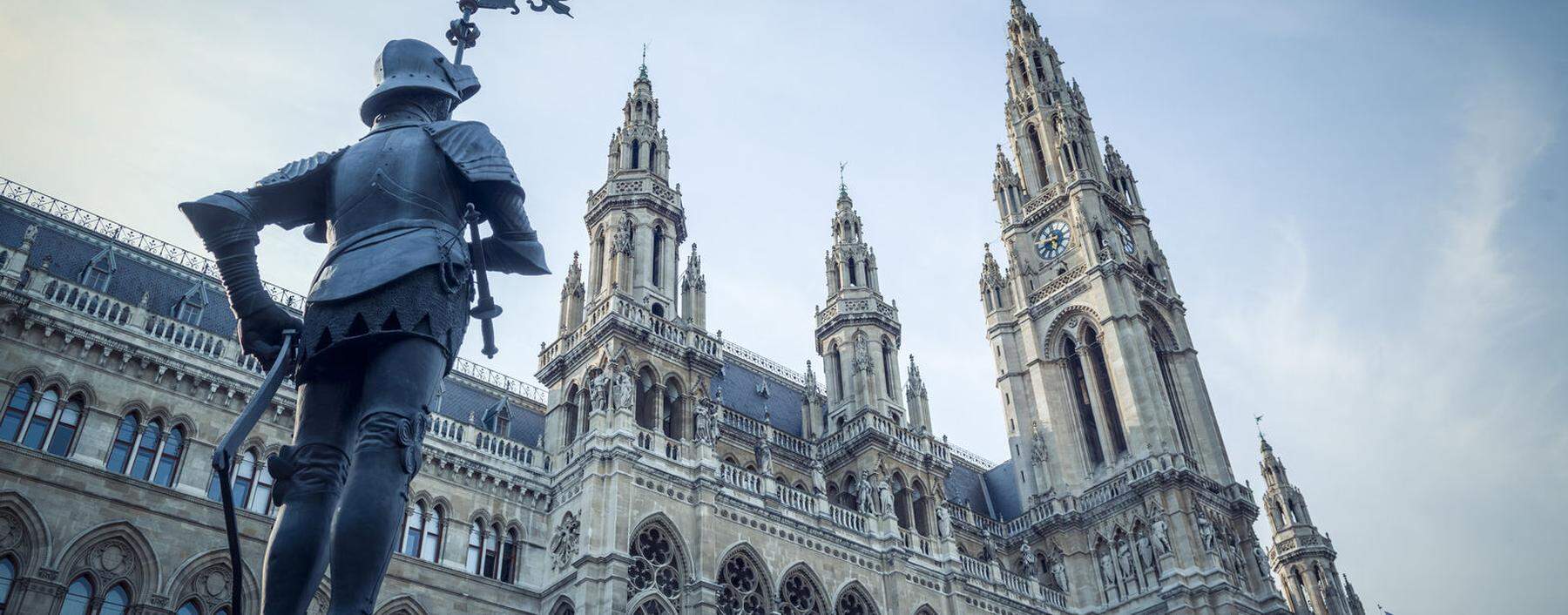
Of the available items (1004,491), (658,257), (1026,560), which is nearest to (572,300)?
(658,257)

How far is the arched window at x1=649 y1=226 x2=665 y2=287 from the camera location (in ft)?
104

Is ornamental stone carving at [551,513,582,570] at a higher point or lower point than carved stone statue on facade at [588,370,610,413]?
lower

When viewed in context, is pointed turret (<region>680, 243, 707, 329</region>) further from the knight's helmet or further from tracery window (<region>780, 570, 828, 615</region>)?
the knight's helmet

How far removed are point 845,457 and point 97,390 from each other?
20.8 m

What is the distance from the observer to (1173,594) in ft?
117

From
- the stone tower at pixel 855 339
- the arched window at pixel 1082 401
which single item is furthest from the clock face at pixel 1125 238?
the stone tower at pixel 855 339

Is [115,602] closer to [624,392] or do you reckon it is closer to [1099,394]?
[624,392]

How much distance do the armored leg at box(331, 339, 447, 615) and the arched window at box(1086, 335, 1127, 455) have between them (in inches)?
1491

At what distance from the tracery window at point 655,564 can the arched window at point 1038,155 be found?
3115cm

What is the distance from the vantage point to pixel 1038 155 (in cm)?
5247

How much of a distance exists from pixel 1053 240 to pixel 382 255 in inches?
1748

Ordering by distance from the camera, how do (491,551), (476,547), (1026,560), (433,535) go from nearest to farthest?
(433,535), (476,547), (491,551), (1026,560)

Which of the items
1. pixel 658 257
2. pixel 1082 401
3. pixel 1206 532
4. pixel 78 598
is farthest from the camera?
pixel 1082 401

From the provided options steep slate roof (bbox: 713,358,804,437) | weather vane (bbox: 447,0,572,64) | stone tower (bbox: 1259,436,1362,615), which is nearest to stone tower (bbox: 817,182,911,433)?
steep slate roof (bbox: 713,358,804,437)
